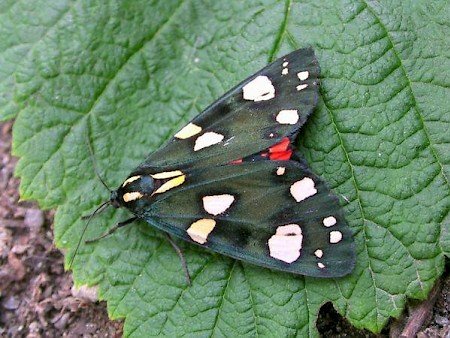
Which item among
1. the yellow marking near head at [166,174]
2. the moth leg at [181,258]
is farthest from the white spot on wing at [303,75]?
the moth leg at [181,258]

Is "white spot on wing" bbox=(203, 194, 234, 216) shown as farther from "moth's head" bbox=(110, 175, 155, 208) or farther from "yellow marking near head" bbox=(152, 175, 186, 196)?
"moth's head" bbox=(110, 175, 155, 208)

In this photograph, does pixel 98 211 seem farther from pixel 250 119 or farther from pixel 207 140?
pixel 250 119

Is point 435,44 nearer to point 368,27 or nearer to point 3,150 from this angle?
point 368,27

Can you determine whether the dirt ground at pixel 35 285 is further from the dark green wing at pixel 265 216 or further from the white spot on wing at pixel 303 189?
the white spot on wing at pixel 303 189

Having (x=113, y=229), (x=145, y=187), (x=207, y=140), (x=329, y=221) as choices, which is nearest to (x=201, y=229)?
(x=145, y=187)

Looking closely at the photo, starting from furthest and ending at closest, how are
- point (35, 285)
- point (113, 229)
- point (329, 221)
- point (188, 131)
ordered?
1. point (35, 285)
2. point (113, 229)
3. point (188, 131)
4. point (329, 221)

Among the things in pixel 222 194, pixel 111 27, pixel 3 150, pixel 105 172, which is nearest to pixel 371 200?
pixel 222 194

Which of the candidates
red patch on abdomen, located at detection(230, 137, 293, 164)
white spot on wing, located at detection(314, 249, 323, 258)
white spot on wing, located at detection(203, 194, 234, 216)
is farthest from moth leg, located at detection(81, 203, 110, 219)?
white spot on wing, located at detection(314, 249, 323, 258)
